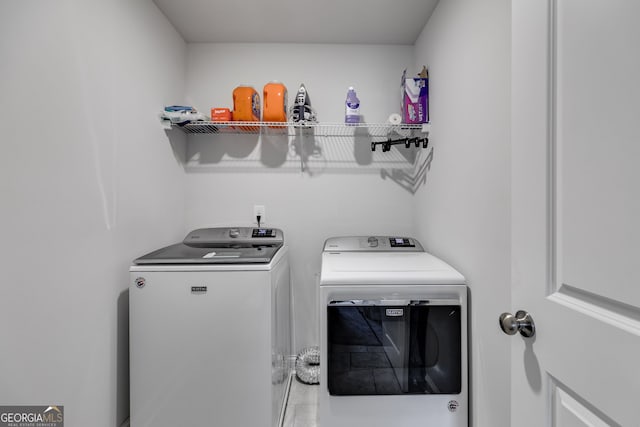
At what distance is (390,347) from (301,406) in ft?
2.84

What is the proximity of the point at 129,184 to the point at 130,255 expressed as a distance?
1.29ft

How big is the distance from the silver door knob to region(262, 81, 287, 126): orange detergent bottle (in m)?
1.73

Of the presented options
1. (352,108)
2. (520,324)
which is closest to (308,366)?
(520,324)

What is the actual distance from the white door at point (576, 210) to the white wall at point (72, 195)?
1.67 meters

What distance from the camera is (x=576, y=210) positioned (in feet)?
2.00

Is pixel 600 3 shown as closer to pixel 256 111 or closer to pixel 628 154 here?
pixel 628 154

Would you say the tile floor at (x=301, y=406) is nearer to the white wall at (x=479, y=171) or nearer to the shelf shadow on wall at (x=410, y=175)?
the white wall at (x=479, y=171)

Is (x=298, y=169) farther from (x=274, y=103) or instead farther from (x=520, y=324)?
(x=520, y=324)

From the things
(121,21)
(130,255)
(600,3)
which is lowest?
(130,255)

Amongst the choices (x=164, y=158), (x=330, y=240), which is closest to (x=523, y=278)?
(x=330, y=240)

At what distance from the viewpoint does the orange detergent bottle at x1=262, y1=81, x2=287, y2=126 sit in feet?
6.44

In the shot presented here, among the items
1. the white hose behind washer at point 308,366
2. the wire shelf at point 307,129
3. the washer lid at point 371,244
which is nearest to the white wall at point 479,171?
the washer lid at point 371,244

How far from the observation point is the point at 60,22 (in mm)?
1151

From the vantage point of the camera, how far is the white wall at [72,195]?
3.38 feet
